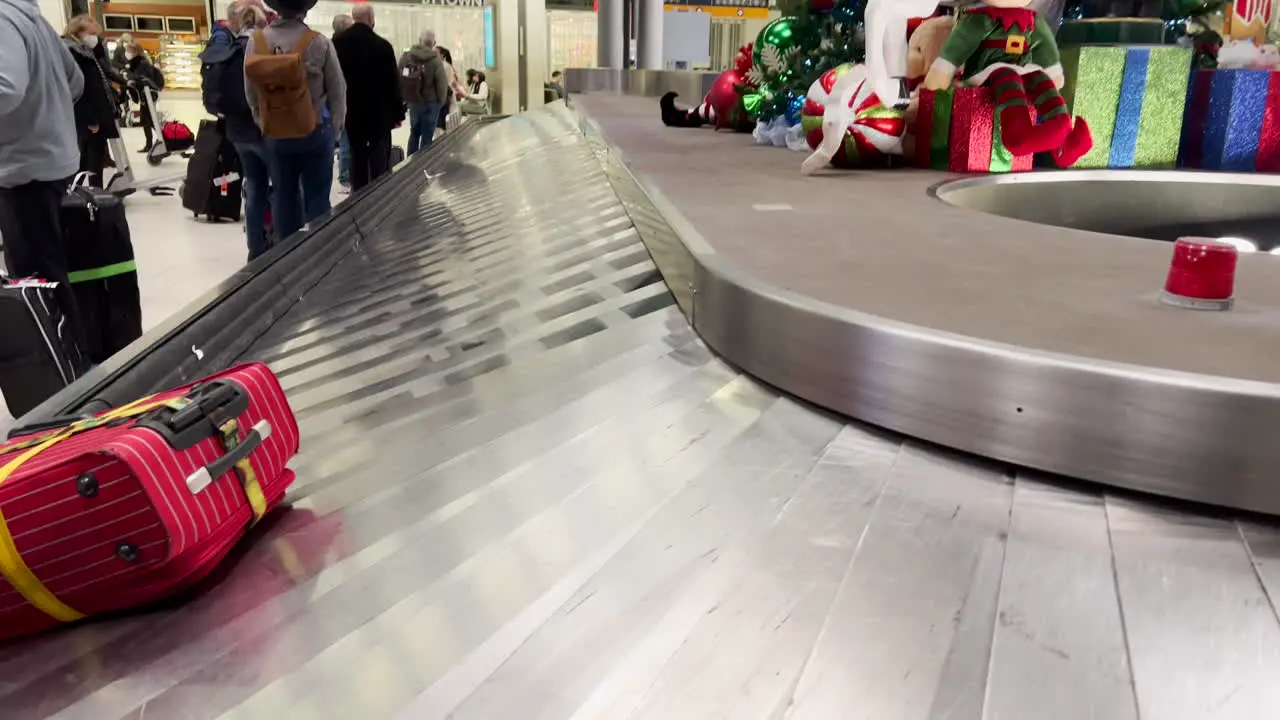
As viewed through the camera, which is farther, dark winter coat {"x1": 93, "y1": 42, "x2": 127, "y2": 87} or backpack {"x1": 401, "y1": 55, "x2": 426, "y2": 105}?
backpack {"x1": 401, "y1": 55, "x2": 426, "y2": 105}

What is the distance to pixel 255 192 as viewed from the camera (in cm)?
412

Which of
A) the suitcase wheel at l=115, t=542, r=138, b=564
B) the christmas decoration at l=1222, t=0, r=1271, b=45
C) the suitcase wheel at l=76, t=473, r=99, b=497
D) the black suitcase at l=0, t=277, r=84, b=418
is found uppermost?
the christmas decoration at l=1222, t=0, r=1271, b=45

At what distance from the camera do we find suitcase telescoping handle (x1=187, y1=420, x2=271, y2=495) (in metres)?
0.94

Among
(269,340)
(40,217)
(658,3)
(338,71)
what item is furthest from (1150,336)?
(658,3)

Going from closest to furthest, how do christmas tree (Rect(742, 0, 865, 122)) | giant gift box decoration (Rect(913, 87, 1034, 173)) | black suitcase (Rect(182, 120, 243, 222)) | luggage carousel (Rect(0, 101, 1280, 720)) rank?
luggage carousel (Rect(0, 101, 1280, 720)) < giant gift box decoration (Rect(913, 87, 1034, 173)) < christmas tree (Rect(742, 0, 865, 122)) < black suitcase (Rect(182, 120, 243, 222))

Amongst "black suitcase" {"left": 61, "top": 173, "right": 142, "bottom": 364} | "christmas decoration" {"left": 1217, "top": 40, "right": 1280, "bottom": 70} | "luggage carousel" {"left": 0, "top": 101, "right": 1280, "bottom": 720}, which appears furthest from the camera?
"christmas decoration" {"left": 1217, "top": 40, "right": 1280, "bottom": 70}

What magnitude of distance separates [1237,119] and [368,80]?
3.88 meters

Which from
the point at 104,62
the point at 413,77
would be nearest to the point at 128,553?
the point at 413,77

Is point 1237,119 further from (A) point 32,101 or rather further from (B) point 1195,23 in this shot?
(A) point 32,101

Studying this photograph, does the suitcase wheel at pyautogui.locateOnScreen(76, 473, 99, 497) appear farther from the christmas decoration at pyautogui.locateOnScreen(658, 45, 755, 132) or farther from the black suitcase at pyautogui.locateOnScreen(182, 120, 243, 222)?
the black suitcase at pyautogui.locateOnScreen(182, 120, 243, 222)

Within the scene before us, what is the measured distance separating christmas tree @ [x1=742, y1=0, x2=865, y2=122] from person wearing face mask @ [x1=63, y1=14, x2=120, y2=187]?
3701 millimetres

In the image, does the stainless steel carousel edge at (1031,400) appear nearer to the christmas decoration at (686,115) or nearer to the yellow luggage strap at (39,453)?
the yellow luggage strap at (39,453)

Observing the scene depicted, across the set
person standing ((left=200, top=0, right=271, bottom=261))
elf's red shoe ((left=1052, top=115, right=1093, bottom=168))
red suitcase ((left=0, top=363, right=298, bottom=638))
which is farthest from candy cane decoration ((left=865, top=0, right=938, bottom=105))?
person standing ((left=200, top=0, right=271, bottom=261))

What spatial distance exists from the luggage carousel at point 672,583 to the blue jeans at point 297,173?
241 centimetres
